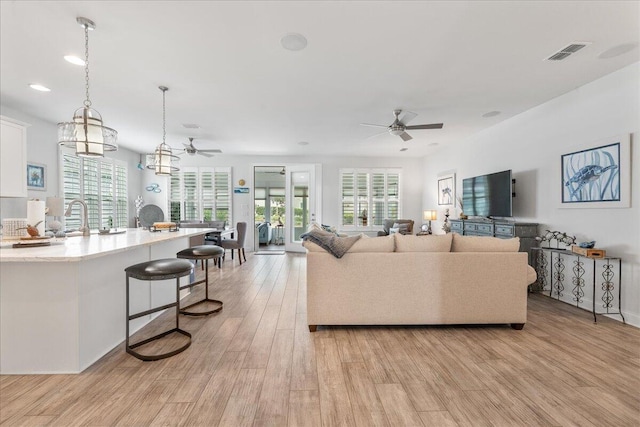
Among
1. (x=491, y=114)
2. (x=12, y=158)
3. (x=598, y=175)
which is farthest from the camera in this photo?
(x=491, y=114)

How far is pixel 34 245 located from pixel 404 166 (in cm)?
799

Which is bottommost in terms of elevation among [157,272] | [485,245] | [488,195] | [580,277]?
[580,277]

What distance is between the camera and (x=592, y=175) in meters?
3.36

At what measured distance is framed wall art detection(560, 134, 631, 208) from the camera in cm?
302

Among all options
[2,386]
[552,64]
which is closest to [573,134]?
[552,64]

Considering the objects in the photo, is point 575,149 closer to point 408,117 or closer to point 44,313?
point 408,117

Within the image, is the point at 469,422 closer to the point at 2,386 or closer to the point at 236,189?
the point at 2,386

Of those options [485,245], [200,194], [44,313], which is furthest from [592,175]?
[200,194]

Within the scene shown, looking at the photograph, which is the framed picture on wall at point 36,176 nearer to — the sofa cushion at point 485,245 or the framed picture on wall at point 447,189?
the sofa cushion at point 485,245

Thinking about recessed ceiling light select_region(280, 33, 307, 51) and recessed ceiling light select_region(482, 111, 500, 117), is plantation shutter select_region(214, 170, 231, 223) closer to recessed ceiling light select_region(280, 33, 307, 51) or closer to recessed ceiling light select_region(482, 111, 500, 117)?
recessed ceiling light select_region(280, 33, 307, 51)

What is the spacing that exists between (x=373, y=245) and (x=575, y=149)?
10.2 ft

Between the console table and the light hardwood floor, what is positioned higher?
the console table

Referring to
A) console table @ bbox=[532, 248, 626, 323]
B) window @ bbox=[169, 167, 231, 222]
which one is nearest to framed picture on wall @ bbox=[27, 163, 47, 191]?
window @ bbox=[169, 167, 231, 222]

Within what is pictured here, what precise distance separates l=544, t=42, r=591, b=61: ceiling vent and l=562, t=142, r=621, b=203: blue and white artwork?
1201 millimetres
